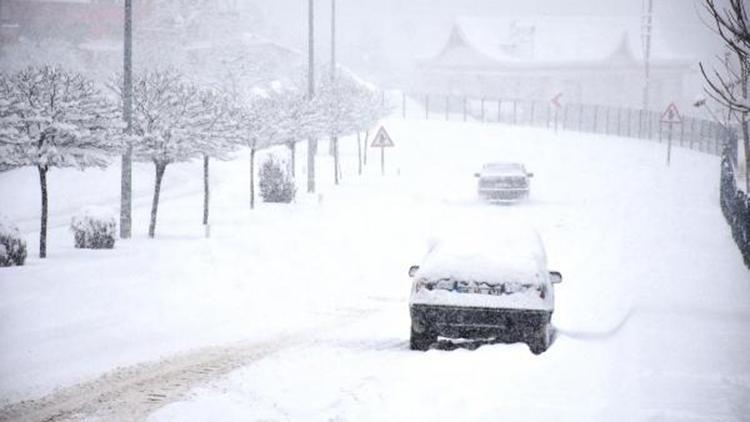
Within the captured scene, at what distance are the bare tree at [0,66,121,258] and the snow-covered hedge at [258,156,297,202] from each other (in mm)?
10908

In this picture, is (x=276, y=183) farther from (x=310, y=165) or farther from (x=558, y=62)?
(x=558, y=62)

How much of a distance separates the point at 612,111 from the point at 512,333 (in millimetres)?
61668

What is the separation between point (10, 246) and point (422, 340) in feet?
26.6

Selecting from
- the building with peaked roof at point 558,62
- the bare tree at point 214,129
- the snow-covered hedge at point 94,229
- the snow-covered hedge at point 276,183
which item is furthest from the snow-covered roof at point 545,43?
the snow-covered hedge at point 94,229

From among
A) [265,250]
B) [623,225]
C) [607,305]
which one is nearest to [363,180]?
[623,225]

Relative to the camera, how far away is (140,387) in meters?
8.50

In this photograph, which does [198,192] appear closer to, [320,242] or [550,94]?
[320,242]

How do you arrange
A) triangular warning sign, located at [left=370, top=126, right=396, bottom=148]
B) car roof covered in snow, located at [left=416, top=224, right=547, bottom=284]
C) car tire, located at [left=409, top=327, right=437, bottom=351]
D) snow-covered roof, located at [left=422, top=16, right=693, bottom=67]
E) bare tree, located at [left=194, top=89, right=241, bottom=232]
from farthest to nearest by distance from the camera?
snow-covered roof, located at [left=422, top=16, right=693, bottom=67]
triangular warning sign, located at [left=370, top=126, right=396, bottom=148]
bare tree, located at [left=194, top=89, right=241, bottom=232]
car tire, located at [left=409, top=327, right=437, bottom=351]
car roof covered in snow, located at [left=416, top=224, right=547, bottom=284]

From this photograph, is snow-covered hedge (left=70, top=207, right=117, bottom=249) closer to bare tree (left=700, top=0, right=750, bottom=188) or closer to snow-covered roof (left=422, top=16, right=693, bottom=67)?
bare tree (left=700, top=0, right=750, bottom=188)

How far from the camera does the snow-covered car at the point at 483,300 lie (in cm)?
913

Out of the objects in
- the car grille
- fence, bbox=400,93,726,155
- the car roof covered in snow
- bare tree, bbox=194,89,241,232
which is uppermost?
fence, bbox=400,93,726,155

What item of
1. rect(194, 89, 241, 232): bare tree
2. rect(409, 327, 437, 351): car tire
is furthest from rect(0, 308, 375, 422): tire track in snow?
rect(194, 89, 241, 232): bare tree

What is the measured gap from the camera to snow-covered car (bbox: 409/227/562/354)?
30.0 ft

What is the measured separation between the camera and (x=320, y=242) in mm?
19578
